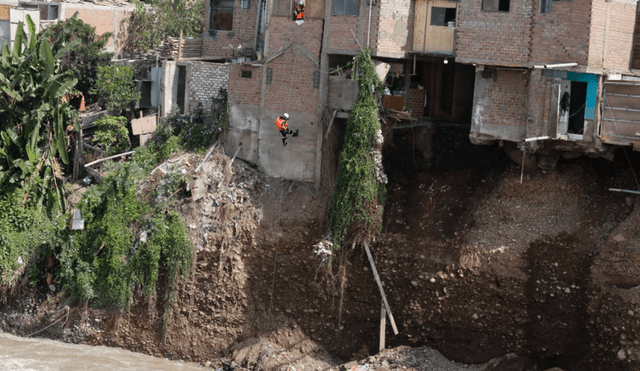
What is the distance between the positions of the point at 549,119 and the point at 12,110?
13.1 meters

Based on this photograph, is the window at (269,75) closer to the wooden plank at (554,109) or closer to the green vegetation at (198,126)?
the green vegetation at (198,126)

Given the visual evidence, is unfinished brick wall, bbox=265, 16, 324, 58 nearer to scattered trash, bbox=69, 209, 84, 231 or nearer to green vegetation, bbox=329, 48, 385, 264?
green vegetation, bbox=329, 48, 385, 264

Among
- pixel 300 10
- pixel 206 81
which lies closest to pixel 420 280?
pixel 300 10

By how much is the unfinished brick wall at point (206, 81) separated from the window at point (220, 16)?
6.43ft

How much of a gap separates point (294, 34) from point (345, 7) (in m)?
1.41

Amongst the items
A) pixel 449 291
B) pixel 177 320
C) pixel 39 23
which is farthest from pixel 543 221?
pixel 39 23

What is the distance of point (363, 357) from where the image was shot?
2264cm

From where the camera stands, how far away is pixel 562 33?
20.7 metres

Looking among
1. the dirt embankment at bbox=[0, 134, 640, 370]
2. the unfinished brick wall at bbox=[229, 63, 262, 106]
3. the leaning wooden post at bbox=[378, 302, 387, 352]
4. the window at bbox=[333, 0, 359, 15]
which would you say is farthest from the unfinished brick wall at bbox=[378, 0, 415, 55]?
the leaning wooden post at bbox=[378, 302, 387, 352]

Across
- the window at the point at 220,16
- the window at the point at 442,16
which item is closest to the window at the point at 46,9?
the window at the point at 220,16

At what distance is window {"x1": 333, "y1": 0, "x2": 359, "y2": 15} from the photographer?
22656 mm

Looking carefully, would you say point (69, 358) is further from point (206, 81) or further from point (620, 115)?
point (620, 115)

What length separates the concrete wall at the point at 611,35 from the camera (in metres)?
20.5

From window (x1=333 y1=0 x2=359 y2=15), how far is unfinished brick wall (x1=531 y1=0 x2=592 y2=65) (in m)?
4.10
